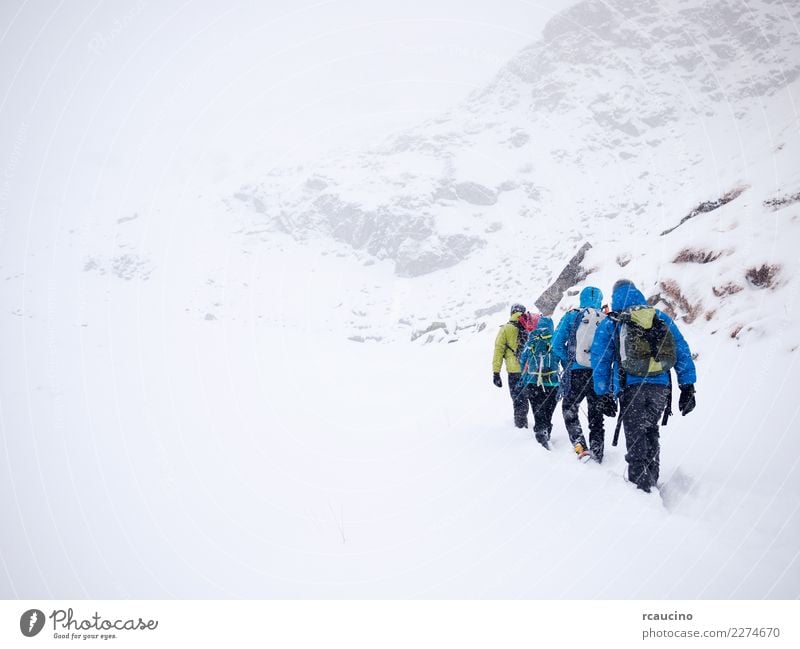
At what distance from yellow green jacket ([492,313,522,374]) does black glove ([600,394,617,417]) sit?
52.6 inches

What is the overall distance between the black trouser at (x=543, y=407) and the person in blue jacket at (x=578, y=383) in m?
0.33

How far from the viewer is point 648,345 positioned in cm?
338

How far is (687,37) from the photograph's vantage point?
181ft

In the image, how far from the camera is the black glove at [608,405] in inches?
158

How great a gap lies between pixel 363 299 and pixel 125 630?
30967 mm

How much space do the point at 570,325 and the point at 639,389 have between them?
1.09 meters

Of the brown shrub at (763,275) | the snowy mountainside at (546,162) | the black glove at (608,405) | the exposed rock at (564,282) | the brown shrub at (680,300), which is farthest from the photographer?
the snowy mountainside at (546,162)

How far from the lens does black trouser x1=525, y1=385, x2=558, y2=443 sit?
15.7 feet

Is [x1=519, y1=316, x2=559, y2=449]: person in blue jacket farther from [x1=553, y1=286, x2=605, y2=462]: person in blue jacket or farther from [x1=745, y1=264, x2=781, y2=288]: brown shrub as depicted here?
[x1=745, y1=264, x2=781, y2=288]: brown shrub

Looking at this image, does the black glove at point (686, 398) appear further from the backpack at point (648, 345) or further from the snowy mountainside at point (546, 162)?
the snowy mountainside at point (546, 162)

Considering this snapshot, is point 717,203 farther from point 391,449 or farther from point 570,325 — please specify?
point 391,449

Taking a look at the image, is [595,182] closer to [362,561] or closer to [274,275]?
[274,275]


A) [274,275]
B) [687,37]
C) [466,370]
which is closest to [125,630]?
[466,370]

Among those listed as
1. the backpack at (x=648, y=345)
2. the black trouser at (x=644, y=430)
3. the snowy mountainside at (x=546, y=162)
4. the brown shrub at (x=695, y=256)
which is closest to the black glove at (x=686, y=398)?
the black trouser at (x=644, y=430)
